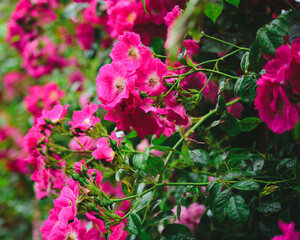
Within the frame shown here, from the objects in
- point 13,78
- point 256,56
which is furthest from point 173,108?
point 13,78

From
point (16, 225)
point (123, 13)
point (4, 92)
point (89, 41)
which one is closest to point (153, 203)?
point (123, 13)

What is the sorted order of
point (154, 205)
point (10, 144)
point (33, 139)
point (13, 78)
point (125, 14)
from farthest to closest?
A: point (10, 144) < point (13, 78) < point (125, 14) < point (33, 139) < point (154, 205)

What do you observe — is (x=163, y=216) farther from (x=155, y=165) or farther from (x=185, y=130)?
(x=185, y=130)

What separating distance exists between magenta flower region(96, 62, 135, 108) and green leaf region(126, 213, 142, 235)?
0.21 m

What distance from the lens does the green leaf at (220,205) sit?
0.53m

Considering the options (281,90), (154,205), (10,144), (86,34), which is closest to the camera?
(281,90)

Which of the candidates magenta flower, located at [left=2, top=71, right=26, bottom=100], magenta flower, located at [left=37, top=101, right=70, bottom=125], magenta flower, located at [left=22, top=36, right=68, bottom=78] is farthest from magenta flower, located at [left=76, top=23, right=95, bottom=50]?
magenta flower, located at [left=2, top=71, right=26, bottom=100]

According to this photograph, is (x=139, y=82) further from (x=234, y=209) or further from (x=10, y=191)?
(x=10, y=191)

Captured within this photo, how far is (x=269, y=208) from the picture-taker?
0.57 metres

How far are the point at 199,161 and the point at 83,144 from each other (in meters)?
0.30

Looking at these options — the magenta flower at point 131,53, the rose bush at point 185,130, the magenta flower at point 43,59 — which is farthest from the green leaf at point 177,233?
the magenta flower at point 43,59

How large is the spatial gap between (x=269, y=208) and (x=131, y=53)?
387mm

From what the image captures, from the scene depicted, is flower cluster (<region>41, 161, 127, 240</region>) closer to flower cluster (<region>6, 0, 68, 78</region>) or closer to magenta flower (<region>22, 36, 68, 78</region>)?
flower cluster (<region>6, 0, 68, 78</region>)

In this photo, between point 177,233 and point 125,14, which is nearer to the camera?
point 177,233
